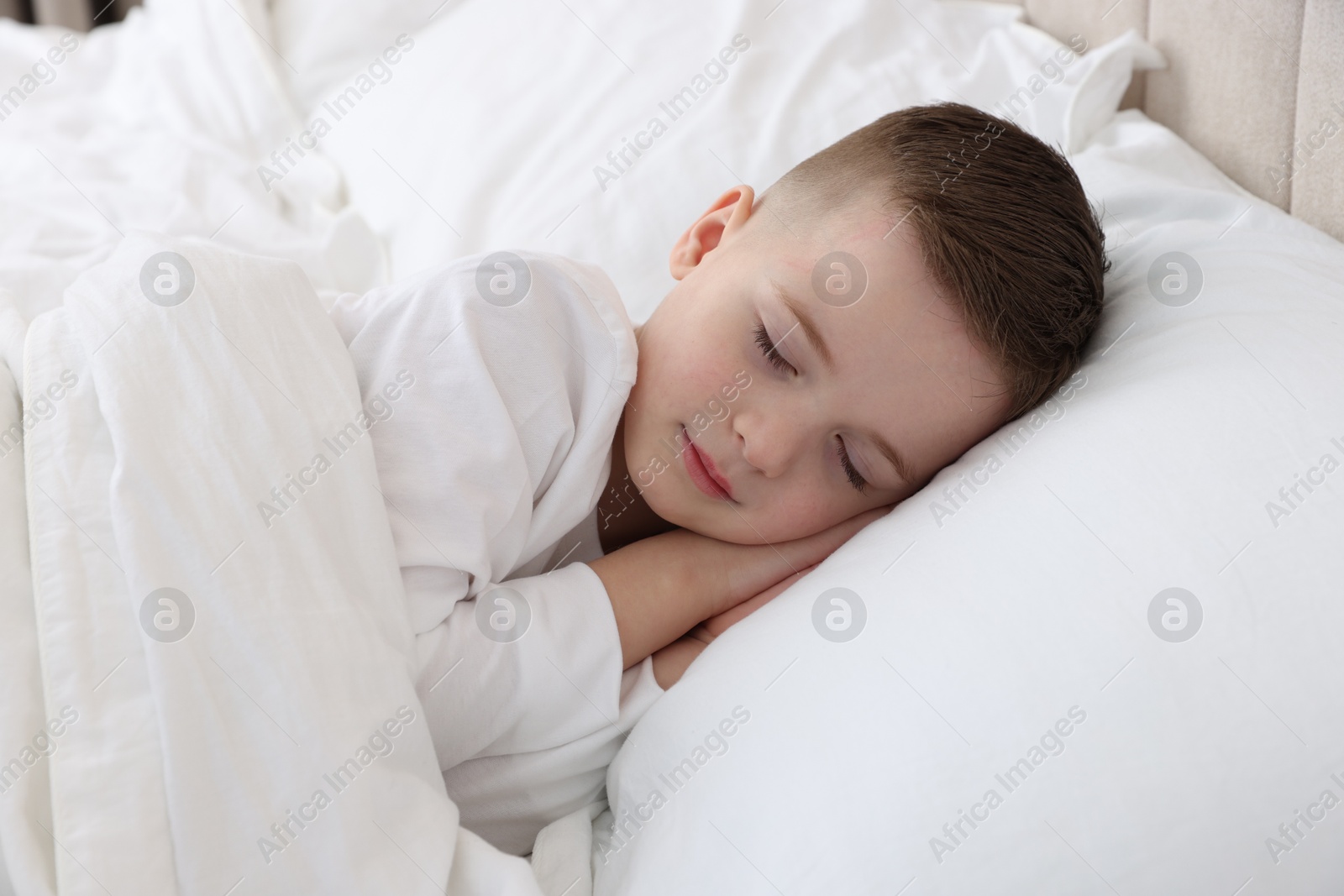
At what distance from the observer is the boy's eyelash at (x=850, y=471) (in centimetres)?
94

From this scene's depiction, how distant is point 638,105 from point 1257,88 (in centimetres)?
75

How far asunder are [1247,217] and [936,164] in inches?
13.0

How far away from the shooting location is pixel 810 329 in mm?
905

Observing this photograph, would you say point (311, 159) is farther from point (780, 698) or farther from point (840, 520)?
point (780, 698)

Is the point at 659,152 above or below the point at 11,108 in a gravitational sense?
below

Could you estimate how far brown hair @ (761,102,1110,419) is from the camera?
0.91m

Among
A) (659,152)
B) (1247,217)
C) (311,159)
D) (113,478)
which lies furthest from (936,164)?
(311,159)

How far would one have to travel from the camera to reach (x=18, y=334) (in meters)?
0.83
